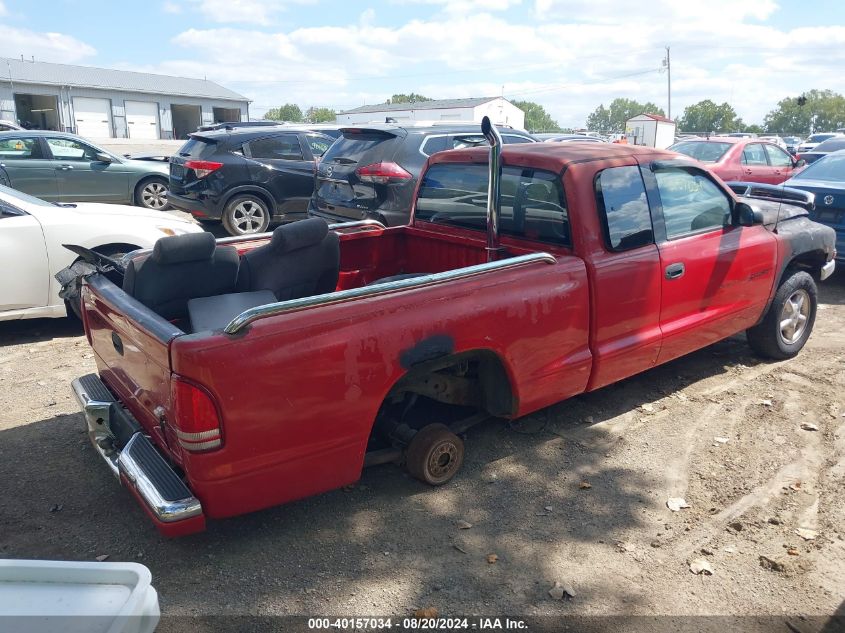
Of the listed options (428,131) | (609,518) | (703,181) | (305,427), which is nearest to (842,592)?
(609,518)

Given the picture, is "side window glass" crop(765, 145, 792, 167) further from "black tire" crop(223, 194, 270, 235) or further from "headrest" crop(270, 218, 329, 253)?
"headrest" crop(270, 218, 329, 253)

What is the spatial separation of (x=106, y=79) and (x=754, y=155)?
2022 inches

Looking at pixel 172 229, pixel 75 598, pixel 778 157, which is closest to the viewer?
pixel 75 598

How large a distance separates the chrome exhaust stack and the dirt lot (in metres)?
1.20

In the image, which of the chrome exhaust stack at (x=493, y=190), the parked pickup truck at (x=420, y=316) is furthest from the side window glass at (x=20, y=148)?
the chrome exhaust stack at (x=493, y=190)

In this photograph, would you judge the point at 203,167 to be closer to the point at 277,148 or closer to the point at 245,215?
the point at 245,215

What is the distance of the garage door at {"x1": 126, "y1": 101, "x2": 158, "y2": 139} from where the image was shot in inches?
1965

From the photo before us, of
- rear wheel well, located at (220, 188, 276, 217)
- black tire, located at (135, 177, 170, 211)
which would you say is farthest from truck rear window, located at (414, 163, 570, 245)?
black tire, located at (135, 177, 170, 211)

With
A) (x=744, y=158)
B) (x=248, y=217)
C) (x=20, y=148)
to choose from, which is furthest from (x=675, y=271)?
(x=20, y=148)

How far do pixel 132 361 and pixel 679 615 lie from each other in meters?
2.73

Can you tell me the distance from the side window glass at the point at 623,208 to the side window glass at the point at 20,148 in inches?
453

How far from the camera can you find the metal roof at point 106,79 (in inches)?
1806

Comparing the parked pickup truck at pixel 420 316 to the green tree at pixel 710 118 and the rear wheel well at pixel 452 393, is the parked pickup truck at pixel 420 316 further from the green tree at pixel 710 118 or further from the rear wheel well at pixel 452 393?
the green tree at pixel 710 118

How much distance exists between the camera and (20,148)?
1217cm
